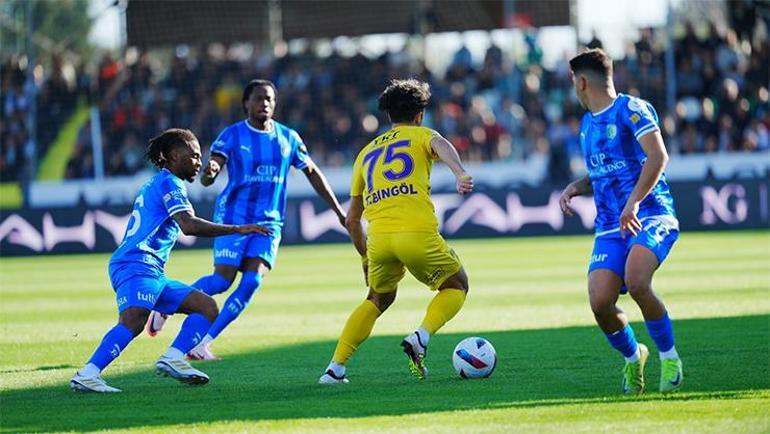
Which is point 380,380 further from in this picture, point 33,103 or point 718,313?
point 33,103

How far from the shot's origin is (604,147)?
8.40 meters

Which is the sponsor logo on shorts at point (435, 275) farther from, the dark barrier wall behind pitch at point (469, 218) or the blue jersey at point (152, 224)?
the dark barrier wall behind pitch at point (469, 218)

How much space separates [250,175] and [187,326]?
2415 millimetres

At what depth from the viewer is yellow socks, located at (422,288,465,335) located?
9.05 metres

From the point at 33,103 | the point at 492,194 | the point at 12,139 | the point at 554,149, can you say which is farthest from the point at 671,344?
the point at 12,139

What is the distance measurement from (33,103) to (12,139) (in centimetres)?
252

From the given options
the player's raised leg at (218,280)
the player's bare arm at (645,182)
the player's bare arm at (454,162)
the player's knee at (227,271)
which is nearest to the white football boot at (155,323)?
the player's raised leg at (218,280)

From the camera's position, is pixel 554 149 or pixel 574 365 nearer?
pixel 574 365

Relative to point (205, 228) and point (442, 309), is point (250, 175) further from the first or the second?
point (442, 309)

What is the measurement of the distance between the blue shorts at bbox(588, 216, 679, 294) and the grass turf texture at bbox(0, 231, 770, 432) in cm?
81

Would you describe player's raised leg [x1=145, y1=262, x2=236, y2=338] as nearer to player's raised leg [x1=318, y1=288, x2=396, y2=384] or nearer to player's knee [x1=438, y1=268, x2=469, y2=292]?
player's raised leg [x1=318, y1=288, x2=396, y2=384]

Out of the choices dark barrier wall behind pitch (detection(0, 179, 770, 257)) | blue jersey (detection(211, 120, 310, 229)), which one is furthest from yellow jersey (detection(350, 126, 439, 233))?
dark barrier wall behind pitch (detection(0, 179, 770, 257))

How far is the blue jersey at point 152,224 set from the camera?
9.12 metres

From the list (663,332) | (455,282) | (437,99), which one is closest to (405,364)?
(455,282)
